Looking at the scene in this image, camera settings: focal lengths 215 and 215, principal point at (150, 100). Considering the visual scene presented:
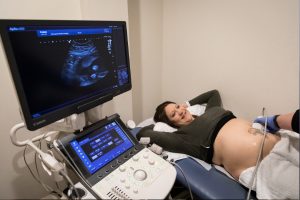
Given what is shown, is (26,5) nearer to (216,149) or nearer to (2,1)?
(2,1)

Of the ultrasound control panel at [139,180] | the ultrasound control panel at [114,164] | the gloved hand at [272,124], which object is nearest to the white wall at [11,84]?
the ultrasound control panel at [114,164]

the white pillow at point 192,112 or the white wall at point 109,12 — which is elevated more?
the white wall at point 109,12

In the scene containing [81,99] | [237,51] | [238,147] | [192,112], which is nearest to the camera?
[81,99]

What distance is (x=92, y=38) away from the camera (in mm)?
1015

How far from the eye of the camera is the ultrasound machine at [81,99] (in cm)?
80

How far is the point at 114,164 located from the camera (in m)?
1.03

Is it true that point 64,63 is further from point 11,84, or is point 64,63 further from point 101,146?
point 11,84

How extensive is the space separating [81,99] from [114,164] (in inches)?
13.7

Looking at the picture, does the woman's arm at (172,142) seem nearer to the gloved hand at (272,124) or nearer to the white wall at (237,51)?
the gloved hand at (272,124)

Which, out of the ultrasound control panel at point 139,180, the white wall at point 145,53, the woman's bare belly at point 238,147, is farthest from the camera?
the white wall at point 145,53

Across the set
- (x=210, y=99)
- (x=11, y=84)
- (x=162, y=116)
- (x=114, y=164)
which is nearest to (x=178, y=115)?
(x=162, y=116)

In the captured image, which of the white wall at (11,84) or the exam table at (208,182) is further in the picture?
the white wall at (11,84)

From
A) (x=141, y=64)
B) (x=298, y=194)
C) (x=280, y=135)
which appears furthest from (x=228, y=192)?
(x=141, y=64)

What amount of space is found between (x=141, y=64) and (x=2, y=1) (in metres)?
1.07
